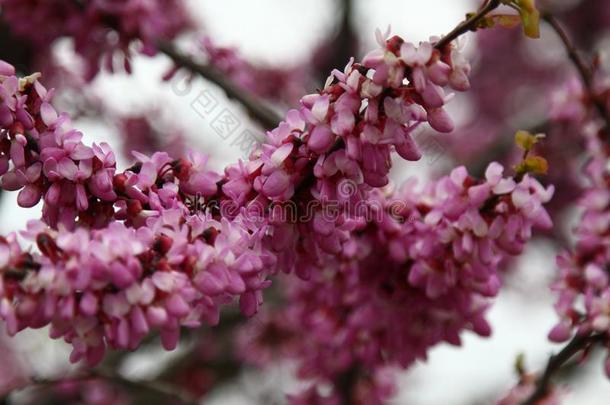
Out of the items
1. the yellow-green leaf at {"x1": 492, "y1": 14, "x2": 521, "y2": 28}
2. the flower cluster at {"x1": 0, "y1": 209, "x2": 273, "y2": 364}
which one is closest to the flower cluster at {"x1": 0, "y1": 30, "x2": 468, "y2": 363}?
the flower cluster at {"x1": 0, "y1": 209, "x2": 273, "y2": 364}

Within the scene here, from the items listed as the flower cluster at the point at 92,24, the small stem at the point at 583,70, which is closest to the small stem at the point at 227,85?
the flower cluster at the point at 92,24

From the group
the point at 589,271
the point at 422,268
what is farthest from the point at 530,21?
the point at 589,271

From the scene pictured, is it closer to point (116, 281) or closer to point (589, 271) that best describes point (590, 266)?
point (589, 271)

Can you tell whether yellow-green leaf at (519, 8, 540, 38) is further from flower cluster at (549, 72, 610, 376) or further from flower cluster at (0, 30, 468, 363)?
flower cluster at (549, 72, 610, 376)

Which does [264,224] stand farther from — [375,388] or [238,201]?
[375,388]

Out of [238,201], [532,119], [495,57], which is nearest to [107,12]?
[238,201]

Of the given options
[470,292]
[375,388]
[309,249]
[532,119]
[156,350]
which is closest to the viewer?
[309,249]
